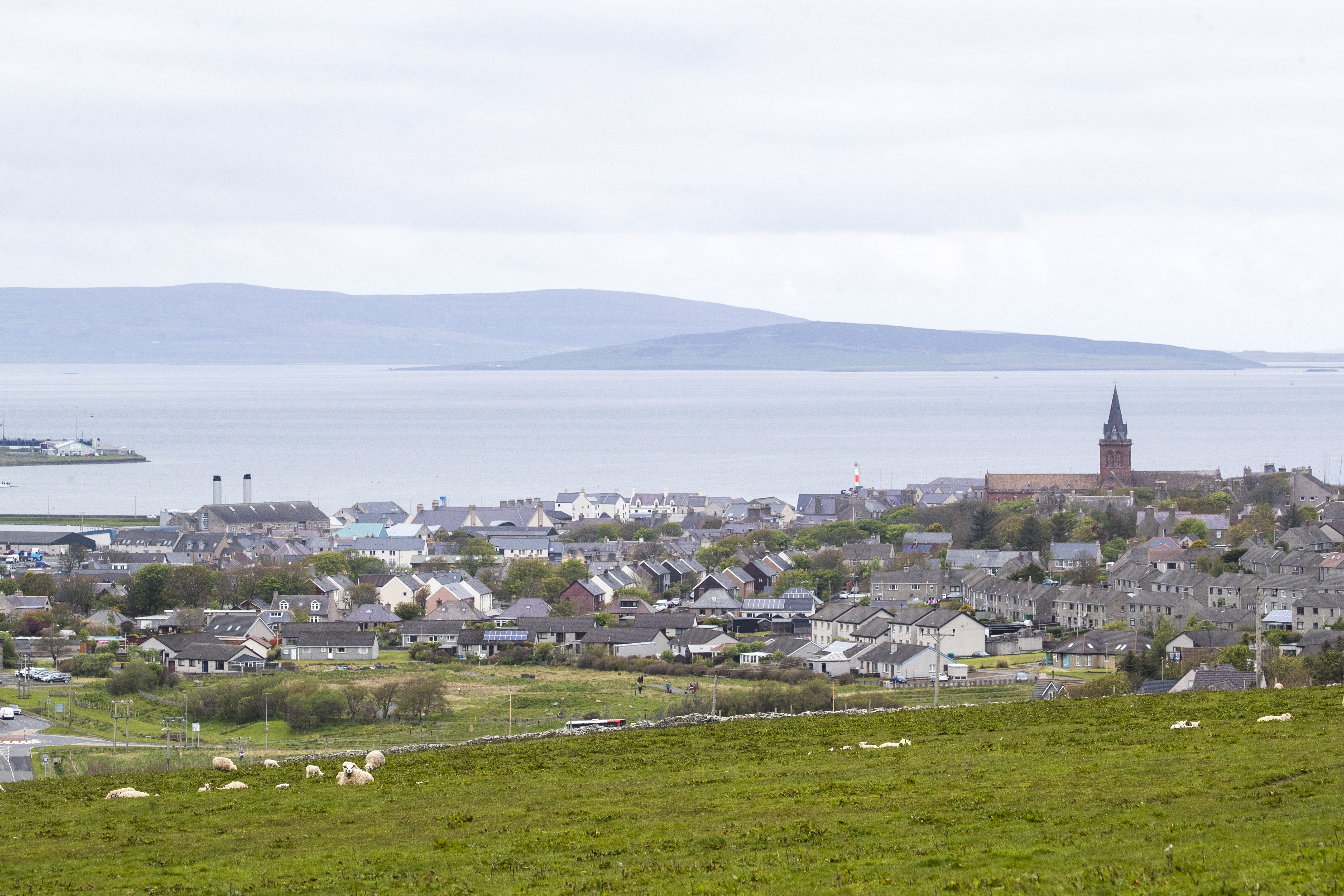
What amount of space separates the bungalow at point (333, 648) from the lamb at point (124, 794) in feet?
A: 114

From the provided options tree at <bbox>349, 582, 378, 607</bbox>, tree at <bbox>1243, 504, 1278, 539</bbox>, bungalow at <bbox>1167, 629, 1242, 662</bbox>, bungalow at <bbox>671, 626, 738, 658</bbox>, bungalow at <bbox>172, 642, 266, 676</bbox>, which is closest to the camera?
bungalow at <bbox>1167, 629, 1242, 662</bbox>

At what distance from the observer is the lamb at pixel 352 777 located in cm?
1762

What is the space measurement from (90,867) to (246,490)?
337ft

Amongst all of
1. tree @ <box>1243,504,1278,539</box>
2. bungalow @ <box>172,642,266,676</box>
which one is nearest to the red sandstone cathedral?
tree @ <box>1243,504,1278,539</box>

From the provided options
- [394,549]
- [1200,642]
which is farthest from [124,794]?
[394,549]

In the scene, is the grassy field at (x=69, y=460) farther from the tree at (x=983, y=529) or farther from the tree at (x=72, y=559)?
the tree at (x=983, y=529)

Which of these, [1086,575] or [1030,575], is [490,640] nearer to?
[1030,575]

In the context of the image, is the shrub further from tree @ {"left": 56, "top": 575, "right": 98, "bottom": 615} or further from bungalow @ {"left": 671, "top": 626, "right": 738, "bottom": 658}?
tree @ {"left": 56, "top": 575, "right": 98, "bottom": 615}

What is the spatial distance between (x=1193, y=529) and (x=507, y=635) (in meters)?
38.8

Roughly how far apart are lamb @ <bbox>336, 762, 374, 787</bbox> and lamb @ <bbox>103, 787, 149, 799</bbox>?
2189 millimetres

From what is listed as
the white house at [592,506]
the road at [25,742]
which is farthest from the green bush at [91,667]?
the white house at [592,506]

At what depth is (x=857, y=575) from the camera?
70.3m

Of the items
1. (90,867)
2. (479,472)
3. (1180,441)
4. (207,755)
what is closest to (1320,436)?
(1180,441)

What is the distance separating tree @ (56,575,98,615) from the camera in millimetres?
63000
